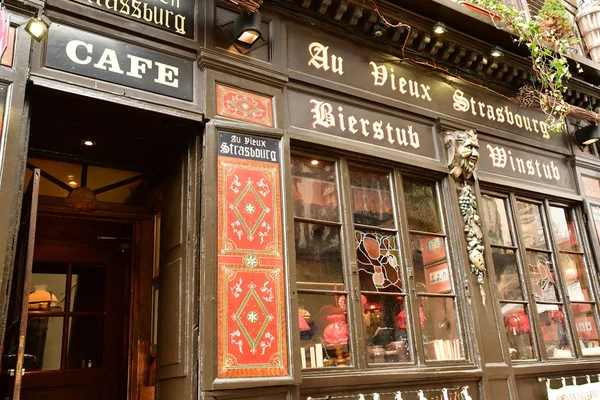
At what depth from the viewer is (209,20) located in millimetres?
4719

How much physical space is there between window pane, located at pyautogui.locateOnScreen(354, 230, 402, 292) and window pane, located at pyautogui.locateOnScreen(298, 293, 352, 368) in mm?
417

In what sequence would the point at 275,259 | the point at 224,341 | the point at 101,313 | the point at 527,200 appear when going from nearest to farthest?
1. the point at 224,341
2. the point at 275,259
3. the point at 101,313
4. the point at 527,200

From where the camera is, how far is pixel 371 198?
546 cm

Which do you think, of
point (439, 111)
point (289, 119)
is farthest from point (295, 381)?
point (439, 111)

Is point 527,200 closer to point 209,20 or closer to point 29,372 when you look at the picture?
point 209,20

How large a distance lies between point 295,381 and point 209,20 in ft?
10.3

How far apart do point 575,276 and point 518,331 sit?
1.56m

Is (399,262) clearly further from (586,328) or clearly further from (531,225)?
(586,328)

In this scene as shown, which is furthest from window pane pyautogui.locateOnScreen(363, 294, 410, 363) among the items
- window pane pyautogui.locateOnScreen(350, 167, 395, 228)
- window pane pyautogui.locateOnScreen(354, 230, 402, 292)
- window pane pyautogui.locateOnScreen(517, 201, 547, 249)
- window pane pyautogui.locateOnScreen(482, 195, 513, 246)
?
window pane pyautogui.locateOnScreen(517, 201, 547, 249)

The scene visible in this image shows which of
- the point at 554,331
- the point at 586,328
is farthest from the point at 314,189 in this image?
the point at 586,328

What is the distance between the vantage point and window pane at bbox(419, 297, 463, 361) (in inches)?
208

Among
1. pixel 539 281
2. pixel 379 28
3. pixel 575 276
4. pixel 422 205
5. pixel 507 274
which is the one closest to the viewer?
pixel 379 28

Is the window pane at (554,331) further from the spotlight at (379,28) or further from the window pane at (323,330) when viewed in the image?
A: the spotlight at (379,28)

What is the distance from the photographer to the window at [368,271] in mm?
4730
